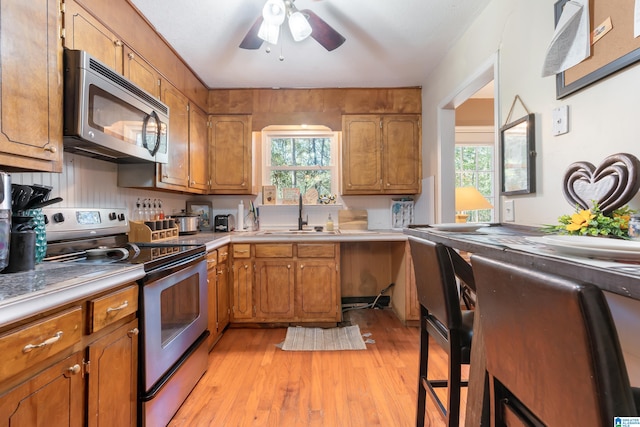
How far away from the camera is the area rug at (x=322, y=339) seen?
232 centimetres

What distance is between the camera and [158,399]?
1.39 metres

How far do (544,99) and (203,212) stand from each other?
305 centimetres

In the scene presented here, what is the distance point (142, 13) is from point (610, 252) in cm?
263

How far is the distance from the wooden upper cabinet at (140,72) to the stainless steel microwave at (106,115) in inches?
7.7

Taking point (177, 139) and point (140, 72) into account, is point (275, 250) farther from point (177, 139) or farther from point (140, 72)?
point (140, 72)

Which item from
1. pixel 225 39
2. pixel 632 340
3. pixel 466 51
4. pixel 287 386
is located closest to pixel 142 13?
pixel 225 39

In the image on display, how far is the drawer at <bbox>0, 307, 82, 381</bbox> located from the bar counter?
3.89ft

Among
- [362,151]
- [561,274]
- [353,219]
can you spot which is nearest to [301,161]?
[362,151]

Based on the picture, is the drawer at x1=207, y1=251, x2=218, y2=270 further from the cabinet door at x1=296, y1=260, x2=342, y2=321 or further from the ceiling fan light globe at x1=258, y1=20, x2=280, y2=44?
the ceiling fan light globe at x1=258, y1=20, x2=280, y2=44

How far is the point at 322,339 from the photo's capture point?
8.07ft

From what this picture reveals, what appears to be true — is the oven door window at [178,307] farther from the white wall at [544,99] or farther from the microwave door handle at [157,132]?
the white wall at [544,99]

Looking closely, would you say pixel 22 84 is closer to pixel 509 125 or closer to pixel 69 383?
pixel 69 383

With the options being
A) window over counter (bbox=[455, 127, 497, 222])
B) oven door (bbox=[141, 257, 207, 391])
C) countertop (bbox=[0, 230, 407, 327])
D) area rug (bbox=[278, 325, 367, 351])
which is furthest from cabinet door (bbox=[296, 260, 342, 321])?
window over counter (bbox=[455, 127, 497, 222])

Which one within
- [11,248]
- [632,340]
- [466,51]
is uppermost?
[466,51]
